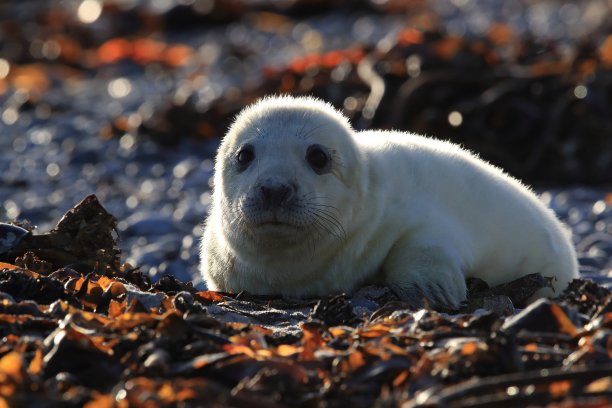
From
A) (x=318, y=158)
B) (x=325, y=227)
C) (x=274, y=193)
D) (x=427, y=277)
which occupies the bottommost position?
(x=427, y=277)

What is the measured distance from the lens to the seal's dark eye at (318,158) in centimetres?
490

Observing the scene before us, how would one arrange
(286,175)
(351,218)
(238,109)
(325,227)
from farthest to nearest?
(238,109)
(351,218)
(325,227)
(286,175)

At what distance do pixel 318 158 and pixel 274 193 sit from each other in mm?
422

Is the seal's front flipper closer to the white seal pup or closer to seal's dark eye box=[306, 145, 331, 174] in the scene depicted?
the white seal pup

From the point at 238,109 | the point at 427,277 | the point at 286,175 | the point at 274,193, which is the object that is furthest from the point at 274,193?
the point at 238,109

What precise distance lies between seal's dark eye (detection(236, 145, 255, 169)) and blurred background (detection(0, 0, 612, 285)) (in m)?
1.66

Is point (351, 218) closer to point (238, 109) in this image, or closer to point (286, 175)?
point (286, 175)

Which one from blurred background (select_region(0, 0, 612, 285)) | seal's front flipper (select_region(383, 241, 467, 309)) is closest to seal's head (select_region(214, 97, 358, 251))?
seal's front flipper (select_region(383, 241, 467, 309))

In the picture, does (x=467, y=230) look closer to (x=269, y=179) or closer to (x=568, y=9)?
(x=269, y=179)

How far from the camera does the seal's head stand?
4648 mm

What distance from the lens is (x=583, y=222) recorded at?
780 centimetres

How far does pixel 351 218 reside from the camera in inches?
197

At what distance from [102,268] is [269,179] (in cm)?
81

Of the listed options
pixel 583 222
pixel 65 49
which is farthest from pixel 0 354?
pixel 65 49
